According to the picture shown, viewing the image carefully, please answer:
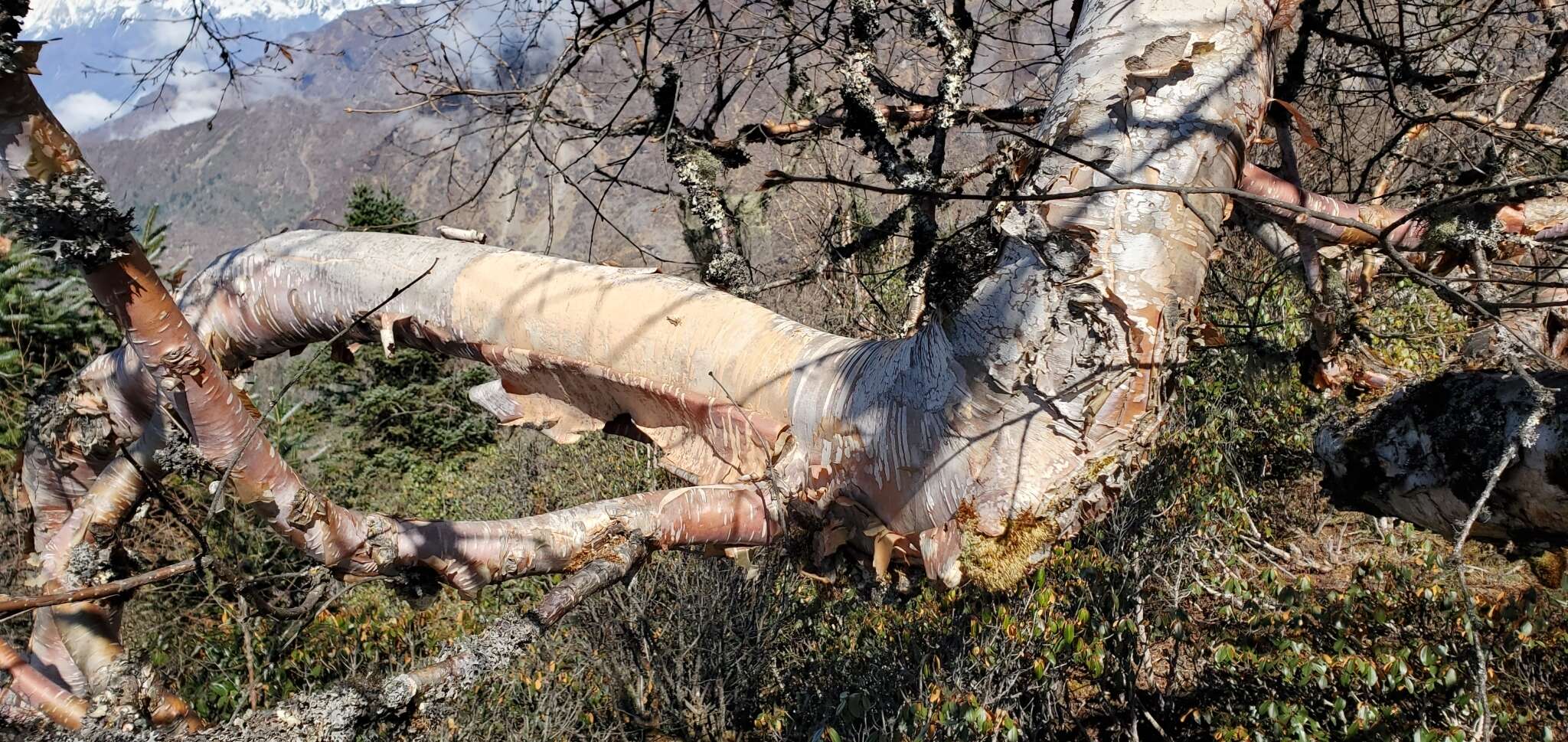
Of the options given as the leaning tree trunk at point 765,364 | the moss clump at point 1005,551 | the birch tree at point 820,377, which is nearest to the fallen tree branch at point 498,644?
the birch tree at point 820,377

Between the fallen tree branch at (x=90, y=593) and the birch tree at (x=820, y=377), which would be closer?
the fallen tree branch at (x=90, y=593)

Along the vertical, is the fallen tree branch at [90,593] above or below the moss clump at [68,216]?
below

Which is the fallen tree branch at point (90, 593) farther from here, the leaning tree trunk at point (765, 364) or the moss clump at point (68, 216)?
the moss clump at point (68, 216)

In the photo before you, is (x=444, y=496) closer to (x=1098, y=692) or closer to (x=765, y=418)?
(x=1098, y=692)

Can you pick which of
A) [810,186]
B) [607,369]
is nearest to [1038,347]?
[607,369]

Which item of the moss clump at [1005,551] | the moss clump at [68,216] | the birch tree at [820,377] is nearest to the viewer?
the moss clump at [68,216]

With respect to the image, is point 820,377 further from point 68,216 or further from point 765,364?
point 68,216

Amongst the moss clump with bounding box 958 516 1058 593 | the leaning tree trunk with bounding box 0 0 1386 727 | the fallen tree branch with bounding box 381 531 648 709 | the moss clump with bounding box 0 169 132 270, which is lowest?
the moss clump with bounding box 958 516 1058 593

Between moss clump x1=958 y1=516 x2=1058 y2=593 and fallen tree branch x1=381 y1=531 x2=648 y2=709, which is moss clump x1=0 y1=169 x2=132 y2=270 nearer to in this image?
fallen tree branch x1=381 y1=531 x2=648 y2=709

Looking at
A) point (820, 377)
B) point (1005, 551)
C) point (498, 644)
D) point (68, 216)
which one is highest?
point (68, 216)

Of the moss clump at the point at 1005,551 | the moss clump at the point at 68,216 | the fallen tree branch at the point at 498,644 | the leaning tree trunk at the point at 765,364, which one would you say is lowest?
the moss clump at the point at 1005,551

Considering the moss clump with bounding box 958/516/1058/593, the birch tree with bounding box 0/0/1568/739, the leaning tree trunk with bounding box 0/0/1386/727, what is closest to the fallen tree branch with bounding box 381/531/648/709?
the birch tree with bounding box 0/0/1568/739

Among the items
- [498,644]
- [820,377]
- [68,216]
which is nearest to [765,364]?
[820,377]

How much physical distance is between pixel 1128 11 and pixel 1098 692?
2.92 metres
